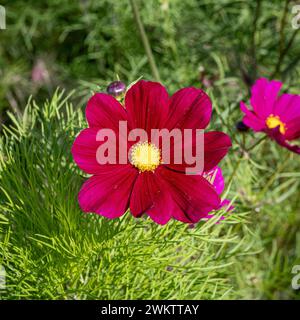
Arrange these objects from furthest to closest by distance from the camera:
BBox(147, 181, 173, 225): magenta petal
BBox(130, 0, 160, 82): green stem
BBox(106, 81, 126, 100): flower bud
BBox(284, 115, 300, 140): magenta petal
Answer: BBox(130, 0, 160, 82): green stem → BBox(284, 115, 300, 140): magenta petal → BBox(106, 81, 126, 100): flower bud → BBox(147, 181, 173, 225): magenta petal

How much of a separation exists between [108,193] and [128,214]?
131 mm

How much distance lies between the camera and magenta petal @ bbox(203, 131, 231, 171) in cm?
67

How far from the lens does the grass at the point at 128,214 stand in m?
0.79

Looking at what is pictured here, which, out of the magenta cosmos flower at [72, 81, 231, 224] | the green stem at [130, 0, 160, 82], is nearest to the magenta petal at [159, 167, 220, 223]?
the magenta cosmos flower at [72, 81, 231, 224]

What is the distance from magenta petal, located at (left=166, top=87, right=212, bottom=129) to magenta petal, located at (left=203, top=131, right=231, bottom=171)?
24 mm

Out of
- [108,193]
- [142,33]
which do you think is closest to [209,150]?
[108,193]

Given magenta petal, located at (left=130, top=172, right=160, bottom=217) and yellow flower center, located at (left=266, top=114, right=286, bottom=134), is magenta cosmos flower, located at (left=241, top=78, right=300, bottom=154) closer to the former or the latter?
yellow flower center, located at (left=266, top=114, right=286, bottom=134)

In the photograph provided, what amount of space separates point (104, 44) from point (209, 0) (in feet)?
1.16

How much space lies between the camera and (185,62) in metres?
1.58

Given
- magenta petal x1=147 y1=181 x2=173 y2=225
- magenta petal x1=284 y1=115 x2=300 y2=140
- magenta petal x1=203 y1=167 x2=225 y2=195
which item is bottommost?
magenta petal x1=147 y1=181 x2=173 y2=225

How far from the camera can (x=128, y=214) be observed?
0.78 meters
